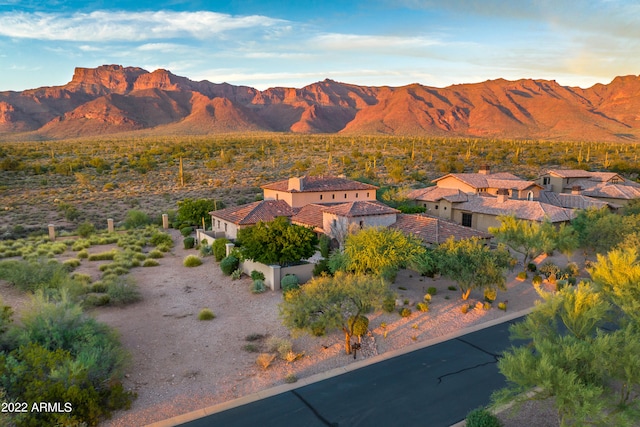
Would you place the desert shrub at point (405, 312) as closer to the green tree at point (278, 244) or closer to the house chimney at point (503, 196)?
the green tree at point (278, 244)

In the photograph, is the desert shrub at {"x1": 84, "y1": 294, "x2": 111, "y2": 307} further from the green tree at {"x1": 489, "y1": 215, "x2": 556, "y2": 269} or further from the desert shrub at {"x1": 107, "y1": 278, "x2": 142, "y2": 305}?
the green tree at {"x1": 489, "y1": 215, "x2": 556, "y2": 269}

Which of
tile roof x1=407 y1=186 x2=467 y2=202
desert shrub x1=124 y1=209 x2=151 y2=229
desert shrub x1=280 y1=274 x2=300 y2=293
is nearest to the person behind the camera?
desert shrub x1=280 y1=274 x2=300 y2=293

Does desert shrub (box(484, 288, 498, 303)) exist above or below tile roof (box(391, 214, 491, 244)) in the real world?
below

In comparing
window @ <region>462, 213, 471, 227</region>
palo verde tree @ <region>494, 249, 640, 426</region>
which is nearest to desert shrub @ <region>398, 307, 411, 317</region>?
palo verde tree @ <region>494, 249, 640, 426</region>

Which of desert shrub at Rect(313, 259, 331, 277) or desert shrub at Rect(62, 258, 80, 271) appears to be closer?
desert shrub at Rect(313, 259, 331, 277)

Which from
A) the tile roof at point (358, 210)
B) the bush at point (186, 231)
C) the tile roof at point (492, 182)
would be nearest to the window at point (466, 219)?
the tile roof at point (492, 182)

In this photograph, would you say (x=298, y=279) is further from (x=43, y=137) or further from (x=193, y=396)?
(x=43, y=137)
